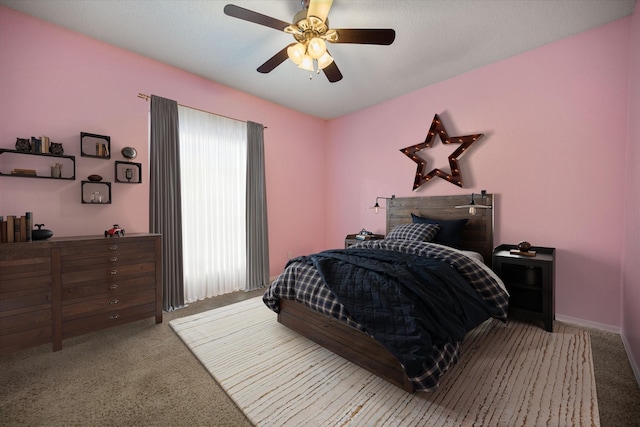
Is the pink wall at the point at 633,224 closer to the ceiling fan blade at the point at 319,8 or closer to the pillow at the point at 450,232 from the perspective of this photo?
the pillow at the point at 450,232

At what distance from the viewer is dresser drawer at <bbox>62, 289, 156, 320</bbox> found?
213 cm

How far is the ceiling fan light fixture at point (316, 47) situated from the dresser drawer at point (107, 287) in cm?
252

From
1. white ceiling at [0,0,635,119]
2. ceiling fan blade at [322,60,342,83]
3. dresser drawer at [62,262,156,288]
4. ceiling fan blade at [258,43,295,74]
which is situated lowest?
dresser drawer at [62,262,156,288]

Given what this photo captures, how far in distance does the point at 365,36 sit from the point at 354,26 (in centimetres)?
56

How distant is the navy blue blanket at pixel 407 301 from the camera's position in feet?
4.99

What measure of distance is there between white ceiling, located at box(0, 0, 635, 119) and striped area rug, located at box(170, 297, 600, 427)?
9.24 ft

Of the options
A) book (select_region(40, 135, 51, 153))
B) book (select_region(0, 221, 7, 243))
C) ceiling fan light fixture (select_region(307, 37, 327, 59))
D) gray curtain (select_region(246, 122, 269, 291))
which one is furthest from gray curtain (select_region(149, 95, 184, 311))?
ceiling fan light fixture (select_region(307, 37, 327, 59))

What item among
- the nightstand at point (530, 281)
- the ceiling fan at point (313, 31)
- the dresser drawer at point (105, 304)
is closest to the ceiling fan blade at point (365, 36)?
the ceiling fan at point (313, 31)

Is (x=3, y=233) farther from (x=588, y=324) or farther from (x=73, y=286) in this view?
(x=588, y=324)

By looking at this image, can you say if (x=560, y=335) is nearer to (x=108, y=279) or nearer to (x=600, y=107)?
(x=600, y=107)

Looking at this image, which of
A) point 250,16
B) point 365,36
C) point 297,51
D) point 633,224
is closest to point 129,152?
point 250,16

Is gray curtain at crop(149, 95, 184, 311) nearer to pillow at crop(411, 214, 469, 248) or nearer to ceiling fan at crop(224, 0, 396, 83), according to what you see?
ceiling fan at crop(224, 0, 396, 83)

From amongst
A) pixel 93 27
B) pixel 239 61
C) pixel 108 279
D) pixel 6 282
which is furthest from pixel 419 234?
pixel 93 27

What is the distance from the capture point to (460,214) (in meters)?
3.28
